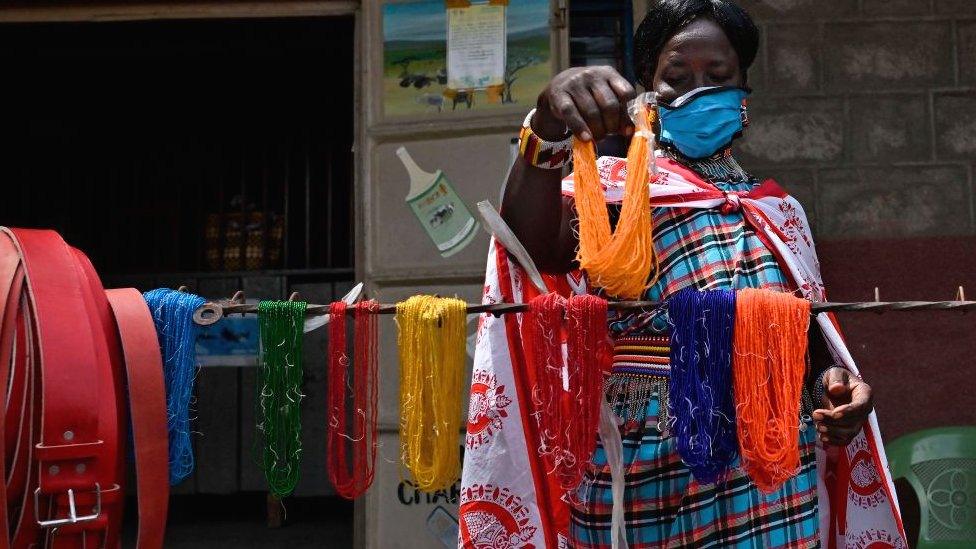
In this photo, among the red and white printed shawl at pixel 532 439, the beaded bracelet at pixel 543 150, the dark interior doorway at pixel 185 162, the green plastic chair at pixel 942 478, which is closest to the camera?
the beaded bracelet at pixel 543 150

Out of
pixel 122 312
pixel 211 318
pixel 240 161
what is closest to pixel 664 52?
pixel 211 318

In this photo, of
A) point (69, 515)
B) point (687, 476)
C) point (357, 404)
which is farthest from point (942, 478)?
point (69, 515)

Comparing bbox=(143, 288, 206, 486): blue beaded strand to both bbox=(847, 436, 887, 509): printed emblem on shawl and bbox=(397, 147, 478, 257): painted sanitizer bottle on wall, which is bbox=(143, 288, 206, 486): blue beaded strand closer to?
bbox=(847, 436, 887, 509): printed emblem on shawl

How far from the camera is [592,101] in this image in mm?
1719

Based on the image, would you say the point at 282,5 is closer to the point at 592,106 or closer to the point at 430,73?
the point at 430,73

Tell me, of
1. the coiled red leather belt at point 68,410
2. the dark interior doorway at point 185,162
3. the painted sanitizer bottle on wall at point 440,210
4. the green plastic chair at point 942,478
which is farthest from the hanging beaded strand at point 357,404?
the dark interior doorway at point 185,162

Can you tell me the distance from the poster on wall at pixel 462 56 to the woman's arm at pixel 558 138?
2.19 metres

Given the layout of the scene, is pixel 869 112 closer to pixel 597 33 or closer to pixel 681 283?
pixel 597 33

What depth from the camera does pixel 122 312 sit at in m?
1.86

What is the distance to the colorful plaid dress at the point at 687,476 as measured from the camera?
1.95 m

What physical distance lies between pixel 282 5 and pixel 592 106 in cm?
303

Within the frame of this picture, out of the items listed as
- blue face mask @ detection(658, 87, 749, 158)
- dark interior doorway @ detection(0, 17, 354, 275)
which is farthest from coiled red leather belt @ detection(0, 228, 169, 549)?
dark interior doorway @ detection(0, 17, 354, 275)

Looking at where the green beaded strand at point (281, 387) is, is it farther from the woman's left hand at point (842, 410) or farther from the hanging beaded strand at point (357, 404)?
the woman's left hand at point (842, 410)

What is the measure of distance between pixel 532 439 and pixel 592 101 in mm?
716
